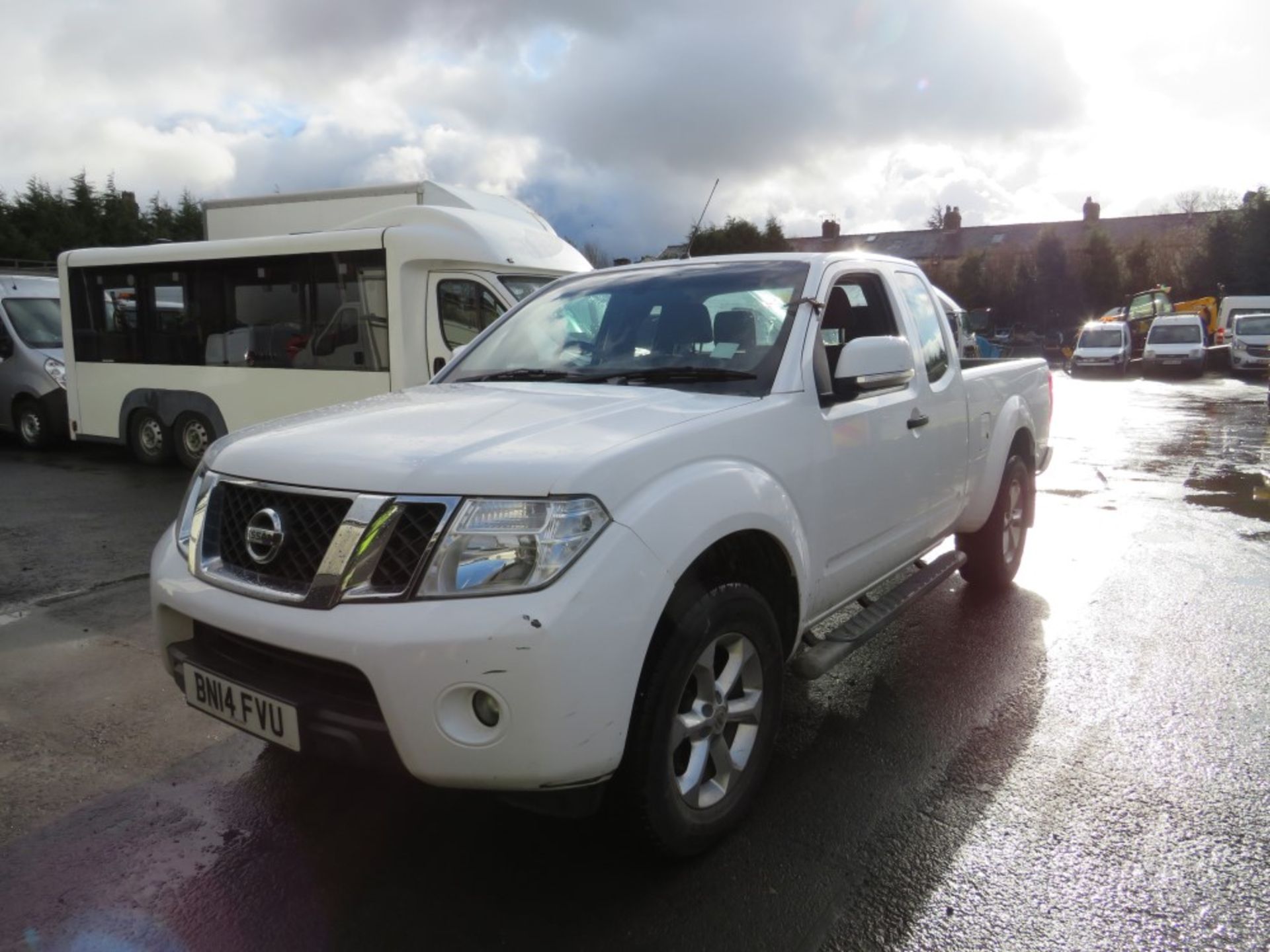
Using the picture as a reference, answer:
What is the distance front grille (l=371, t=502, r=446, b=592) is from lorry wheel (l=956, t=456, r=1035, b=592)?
366cm

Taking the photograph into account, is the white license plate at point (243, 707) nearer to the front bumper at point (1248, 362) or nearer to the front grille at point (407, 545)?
the front grille at point (407, 545)

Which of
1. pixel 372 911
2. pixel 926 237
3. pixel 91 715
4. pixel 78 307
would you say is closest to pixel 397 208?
pixel 78 307

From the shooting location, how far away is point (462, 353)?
4152 millimetres

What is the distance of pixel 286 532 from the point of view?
2520mm

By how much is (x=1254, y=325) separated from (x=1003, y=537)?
26688 mm

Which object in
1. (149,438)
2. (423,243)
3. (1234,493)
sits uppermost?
(423,243)

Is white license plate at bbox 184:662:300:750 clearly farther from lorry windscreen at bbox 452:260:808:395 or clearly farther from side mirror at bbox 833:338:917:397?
side mirror at bbox 833:338:917:397

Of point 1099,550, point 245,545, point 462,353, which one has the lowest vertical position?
point 1099,550

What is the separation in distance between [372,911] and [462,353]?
2391mm

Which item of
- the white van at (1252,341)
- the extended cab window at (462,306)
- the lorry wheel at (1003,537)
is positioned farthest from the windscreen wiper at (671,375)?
the white van at (1252,341)

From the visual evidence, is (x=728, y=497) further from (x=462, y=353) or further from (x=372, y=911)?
(x=462, y=353)

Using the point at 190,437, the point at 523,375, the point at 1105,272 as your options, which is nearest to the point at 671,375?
the point at 523,375

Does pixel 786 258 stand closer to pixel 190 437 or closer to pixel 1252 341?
pixel 190 437

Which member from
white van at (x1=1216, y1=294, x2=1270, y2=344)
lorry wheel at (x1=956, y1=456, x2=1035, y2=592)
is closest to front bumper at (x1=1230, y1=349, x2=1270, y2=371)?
white van at (x1=1216, y1=294, x2=1270, y2=344)
